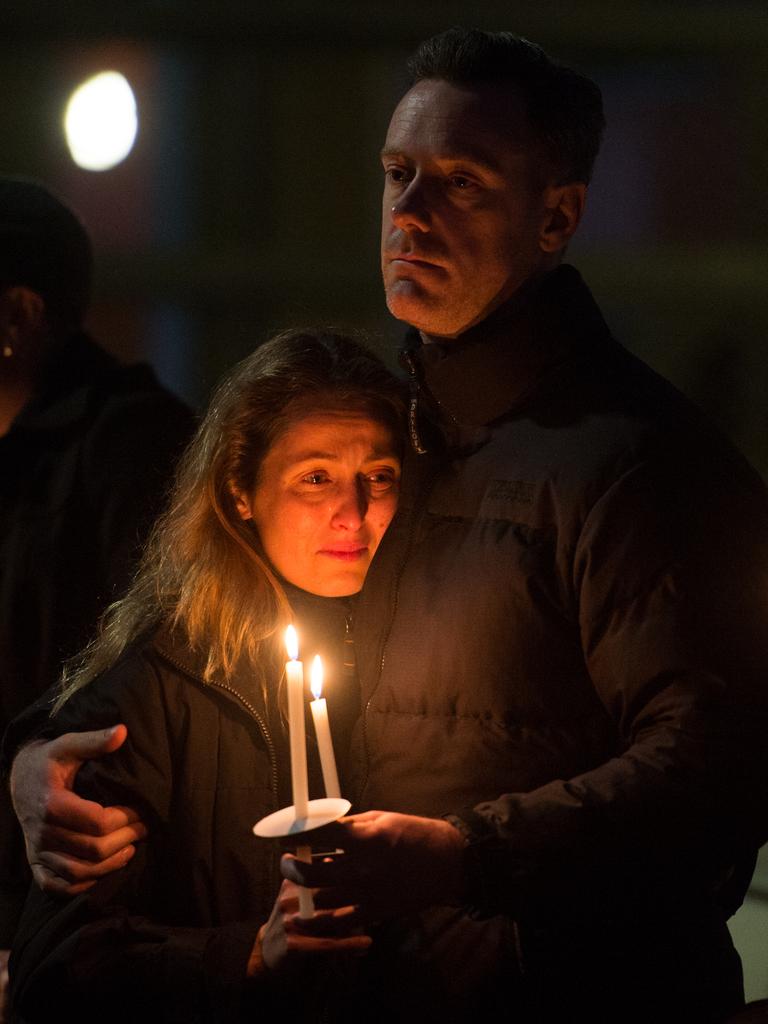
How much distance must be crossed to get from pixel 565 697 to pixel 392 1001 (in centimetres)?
57

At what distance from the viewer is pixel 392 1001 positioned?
2.36 metres

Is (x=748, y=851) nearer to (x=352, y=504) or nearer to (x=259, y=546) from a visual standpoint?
(x=352, y=504)

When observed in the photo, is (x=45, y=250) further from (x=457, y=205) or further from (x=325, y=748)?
(x=325, y=748)

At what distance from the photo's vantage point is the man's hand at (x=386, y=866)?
6.64 ft

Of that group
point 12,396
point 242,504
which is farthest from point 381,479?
point 12,396

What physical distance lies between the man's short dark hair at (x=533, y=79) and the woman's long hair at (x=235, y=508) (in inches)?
20.4

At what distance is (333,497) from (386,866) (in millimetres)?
767

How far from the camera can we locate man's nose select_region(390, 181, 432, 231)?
98.3 inches

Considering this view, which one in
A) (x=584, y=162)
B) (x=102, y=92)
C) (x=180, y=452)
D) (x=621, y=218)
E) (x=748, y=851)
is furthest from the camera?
(x=621, y=218)

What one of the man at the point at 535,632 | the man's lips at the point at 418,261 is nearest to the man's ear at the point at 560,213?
the man at the point at 535,632

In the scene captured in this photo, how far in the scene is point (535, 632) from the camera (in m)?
2.29

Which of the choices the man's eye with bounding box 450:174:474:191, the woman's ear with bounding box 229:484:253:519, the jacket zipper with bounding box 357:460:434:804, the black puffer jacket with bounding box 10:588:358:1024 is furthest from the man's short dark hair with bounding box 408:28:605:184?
the black puffer jacket with bounding box 10:588:358:1024

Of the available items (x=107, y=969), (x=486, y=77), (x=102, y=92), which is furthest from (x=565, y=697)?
(x=102, y=92)

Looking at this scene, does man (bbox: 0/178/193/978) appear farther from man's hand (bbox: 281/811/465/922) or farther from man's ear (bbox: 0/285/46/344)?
man's hand (bbox: 281/811/465/922)
